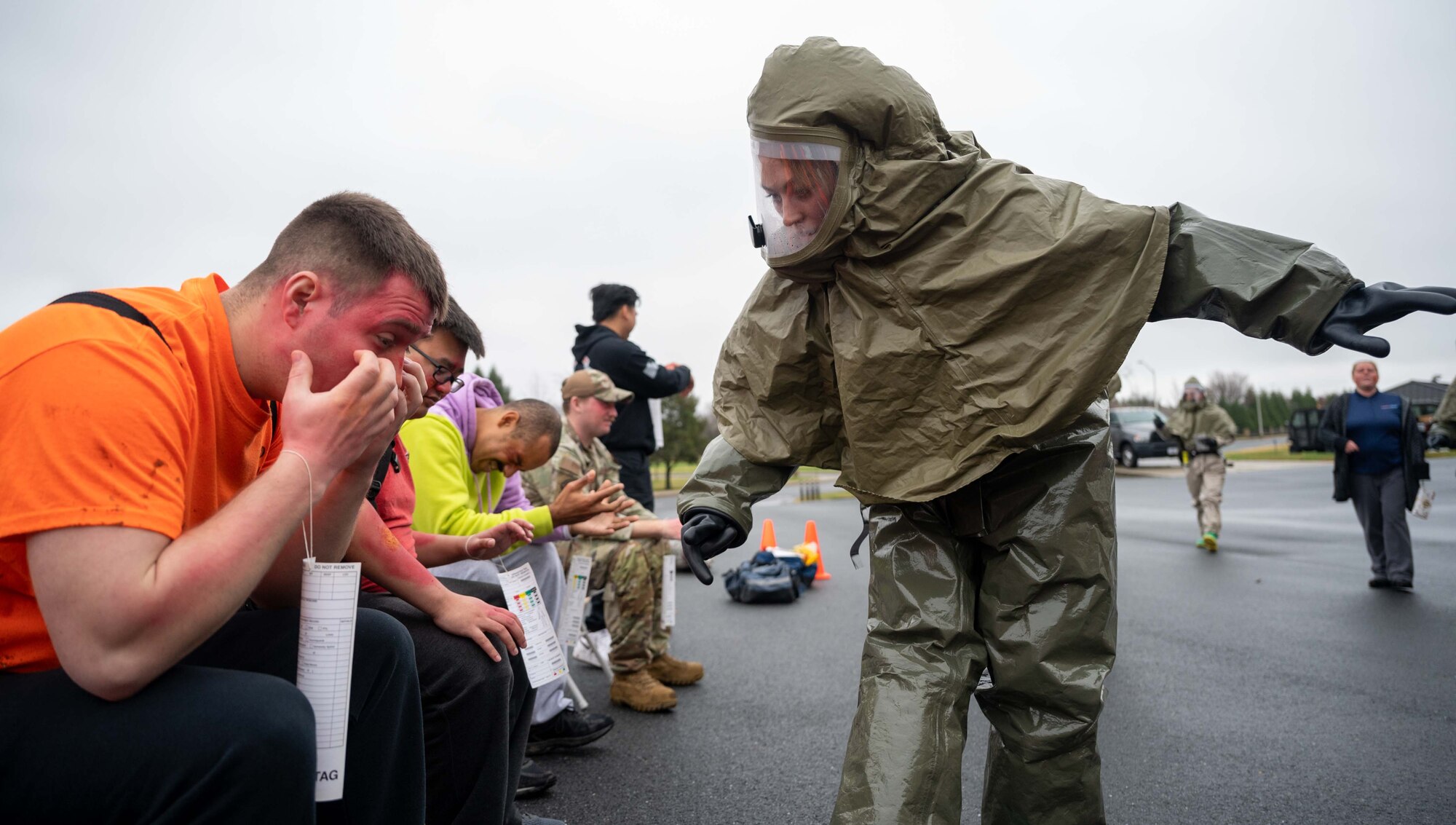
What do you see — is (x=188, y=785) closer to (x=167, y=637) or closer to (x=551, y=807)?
(x=167, y=637)

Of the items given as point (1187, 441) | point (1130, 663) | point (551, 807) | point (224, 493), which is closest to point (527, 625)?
point (551, 807)

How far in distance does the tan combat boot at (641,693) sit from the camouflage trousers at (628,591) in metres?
0.04

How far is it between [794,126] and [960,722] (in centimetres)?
161

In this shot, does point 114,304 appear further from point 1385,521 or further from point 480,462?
point 1385,521

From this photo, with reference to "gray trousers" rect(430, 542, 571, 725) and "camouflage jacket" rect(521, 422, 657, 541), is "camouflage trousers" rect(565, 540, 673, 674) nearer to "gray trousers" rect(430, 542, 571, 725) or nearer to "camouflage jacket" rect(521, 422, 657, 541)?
"camouflage jacket" rect(521, 422, 657, 541)

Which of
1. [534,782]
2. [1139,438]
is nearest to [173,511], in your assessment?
[534,782]

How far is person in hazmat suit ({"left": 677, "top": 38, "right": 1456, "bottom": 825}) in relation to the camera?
2164 mm

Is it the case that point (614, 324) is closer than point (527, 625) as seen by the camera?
No

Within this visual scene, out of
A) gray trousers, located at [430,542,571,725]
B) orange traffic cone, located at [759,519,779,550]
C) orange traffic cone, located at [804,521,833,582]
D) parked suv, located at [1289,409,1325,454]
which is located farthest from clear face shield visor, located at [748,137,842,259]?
parked suv, located at [1289,409,1325,454]

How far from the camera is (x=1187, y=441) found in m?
11.5

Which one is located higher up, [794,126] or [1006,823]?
[794,126]

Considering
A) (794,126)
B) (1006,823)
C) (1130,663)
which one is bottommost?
(1130,663)

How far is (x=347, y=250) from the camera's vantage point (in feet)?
5.56

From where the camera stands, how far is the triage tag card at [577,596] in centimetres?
411
